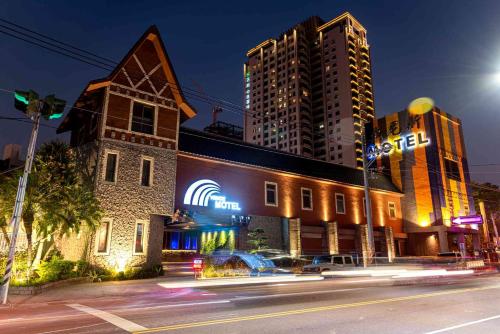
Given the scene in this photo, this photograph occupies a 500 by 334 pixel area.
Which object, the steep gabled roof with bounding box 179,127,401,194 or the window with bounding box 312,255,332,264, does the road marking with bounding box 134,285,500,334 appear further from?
the steep gabled roof with bounding box 179,127,401,194

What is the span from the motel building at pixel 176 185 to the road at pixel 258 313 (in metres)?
7.61

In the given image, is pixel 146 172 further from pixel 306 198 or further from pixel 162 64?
pixel 306 198

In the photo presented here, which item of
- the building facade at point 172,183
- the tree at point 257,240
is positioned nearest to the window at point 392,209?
the building facade at point 172,183

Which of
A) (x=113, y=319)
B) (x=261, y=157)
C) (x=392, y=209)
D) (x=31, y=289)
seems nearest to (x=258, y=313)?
(x=113, y=319)

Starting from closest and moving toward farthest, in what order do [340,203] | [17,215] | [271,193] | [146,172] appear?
[17,215] < [146,172] < [271,193] < [340,203]

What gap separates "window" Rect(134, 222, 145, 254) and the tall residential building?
9088cm

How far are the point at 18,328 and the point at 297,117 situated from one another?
113 metres

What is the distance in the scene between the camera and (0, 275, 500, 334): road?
25.1 feet

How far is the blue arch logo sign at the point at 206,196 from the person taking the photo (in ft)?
85.7

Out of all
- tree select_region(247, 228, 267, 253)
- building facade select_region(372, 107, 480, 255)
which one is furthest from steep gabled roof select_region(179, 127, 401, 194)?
tree select_region(247, 228, 267, 253)

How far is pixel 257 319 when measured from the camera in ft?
28.0

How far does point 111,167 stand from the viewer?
69.8 ft

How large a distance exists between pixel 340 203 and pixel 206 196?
660 inches

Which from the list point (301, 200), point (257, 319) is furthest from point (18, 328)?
point (301, 200)
